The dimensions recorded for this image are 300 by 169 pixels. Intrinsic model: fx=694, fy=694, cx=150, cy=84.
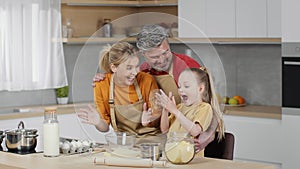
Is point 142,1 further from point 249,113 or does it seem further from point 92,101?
point 92,101

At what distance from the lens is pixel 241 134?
5.67m

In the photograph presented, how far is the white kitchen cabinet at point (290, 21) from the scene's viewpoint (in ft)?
17.3

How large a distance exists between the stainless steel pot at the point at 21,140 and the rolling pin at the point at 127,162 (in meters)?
0.54

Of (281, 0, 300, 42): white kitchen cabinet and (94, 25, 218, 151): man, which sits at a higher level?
(281, 0, 300, 42): white kitchen cabinet

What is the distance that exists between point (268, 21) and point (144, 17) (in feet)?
8.48

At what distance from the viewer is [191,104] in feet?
10.4

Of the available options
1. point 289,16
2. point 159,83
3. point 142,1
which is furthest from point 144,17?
point 142,1

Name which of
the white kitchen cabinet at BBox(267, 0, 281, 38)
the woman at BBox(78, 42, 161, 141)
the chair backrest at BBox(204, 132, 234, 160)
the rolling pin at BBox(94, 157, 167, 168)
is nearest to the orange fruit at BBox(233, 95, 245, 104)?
the white kitchen cabinet at BBox(267, 0, 281, 38)

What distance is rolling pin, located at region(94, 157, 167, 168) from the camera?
3.14 metres

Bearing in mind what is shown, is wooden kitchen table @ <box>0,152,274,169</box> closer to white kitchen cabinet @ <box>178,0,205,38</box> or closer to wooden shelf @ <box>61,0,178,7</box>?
white kitchen cabinet @ <box>178,0,205,38</box>

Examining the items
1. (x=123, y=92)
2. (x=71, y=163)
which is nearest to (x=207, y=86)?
(x=123, y=92)

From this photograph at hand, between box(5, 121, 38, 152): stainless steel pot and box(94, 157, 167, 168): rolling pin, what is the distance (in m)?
0.54

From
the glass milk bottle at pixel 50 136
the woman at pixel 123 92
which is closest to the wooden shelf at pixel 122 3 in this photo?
the glass milk bottle at pixel 50 136

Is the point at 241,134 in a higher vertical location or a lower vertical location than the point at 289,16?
lower
